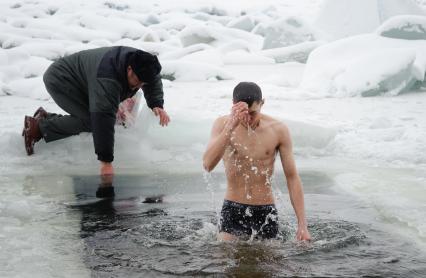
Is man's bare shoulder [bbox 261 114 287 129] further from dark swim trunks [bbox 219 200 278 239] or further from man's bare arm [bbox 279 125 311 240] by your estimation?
dark swim trunks [bbox 219 200 278 239]

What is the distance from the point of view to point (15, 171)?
16.2 ft

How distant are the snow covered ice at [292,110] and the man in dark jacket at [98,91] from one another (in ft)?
0.79

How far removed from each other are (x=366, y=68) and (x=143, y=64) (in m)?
6.07

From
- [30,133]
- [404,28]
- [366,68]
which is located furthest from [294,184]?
[404,28]

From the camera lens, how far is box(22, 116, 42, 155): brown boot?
5297 mm

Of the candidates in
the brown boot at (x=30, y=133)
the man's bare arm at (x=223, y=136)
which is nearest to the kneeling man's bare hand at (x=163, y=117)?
the brown boot at (x=30, y=133)

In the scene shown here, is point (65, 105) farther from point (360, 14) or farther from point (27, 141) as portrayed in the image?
point (360, 14)

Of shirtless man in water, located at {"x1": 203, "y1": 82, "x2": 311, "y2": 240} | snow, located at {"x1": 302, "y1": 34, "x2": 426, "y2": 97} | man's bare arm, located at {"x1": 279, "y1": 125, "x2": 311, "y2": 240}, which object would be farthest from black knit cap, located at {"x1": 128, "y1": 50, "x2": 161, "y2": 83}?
snow, located at {"x1": 302, "y1": 34, "x2": 426, "y2": 97}

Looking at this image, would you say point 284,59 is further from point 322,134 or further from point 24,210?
point 24,210

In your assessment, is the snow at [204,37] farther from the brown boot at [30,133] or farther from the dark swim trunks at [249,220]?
the dark swim trunks at [249,220]

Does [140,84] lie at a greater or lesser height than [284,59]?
greater

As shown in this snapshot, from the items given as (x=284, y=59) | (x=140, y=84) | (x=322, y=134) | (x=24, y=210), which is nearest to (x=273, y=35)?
(x=284, y=59)

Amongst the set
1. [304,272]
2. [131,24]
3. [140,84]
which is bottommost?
[131,24]

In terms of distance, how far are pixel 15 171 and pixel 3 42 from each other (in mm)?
15259
